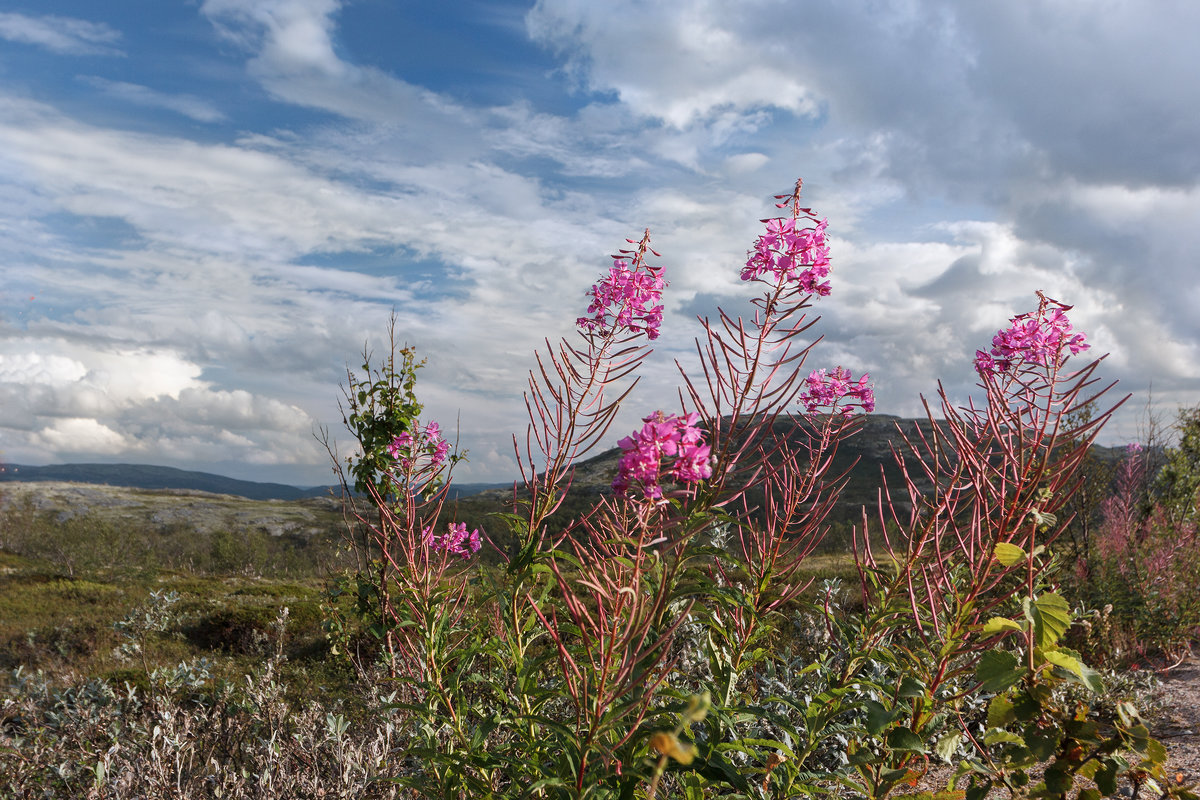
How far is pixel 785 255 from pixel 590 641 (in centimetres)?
164

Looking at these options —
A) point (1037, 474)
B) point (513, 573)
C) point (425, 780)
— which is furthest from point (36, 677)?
point (1037, 474)

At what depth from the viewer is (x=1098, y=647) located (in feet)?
25.5

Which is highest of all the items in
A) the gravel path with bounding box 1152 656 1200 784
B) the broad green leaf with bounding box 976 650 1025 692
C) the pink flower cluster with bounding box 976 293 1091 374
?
the pink flower cluster with bounding box 976 293 1091 374

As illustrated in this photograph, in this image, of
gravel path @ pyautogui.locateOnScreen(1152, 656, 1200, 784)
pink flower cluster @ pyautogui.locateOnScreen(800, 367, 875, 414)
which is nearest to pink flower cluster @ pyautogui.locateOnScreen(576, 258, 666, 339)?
pink flower cluster @ pyautogui.locateOnScreen(800, 367, 875, 414)

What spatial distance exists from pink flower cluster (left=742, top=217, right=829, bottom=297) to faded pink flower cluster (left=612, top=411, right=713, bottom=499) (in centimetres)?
96

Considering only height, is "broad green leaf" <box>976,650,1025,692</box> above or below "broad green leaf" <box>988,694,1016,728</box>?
above

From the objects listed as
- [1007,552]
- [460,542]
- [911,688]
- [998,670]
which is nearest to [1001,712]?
[998,670]

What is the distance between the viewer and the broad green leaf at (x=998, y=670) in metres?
1.84

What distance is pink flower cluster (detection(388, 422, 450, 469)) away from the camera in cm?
533

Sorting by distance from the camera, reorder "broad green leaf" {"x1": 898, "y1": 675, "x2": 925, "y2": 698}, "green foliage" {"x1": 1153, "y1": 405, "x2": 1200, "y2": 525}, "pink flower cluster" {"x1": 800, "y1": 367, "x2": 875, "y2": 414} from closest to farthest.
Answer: "broad green leaf" {"x1": 898, "y1": 675, "x2": 925, "y2": 698} < "pink flower cluster" {"x1": 800, "y1": 367, "x2": 875, "y2": 414} < "green foliage" {"x1": 1153, "y1": 405, "x2": 1200, "y2": 525}

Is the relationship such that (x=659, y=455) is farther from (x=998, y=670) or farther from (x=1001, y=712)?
(x=1001, y=712)

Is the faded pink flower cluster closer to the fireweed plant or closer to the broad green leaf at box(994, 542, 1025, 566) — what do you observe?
the fireweed plant

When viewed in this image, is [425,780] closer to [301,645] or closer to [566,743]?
[566,743]

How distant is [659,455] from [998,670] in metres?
1.12
